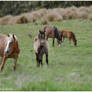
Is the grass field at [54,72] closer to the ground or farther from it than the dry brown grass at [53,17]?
farther from it

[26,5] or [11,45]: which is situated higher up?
[11,45]

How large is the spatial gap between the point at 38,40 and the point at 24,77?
225cm

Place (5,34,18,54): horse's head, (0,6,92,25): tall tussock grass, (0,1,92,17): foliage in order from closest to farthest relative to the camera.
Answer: (5,34,18,54): horse's head < (0,6,92,25): tall tussock grass < (0,1,92,17): foliage

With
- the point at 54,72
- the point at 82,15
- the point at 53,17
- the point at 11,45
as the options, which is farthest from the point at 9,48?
the point at 82,15

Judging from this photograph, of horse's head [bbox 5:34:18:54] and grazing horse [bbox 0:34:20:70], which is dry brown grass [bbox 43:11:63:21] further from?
horse's head [bbox 5:34:18:54]

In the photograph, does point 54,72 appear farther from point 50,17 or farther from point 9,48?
point 50,17

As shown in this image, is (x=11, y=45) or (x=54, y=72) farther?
(x=11, y=45)

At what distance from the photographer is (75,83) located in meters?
7.23

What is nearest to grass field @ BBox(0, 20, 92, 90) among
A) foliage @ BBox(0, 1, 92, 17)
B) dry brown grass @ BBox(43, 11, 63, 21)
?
dry brown grass @ BBox(43, 11, 63, 21)

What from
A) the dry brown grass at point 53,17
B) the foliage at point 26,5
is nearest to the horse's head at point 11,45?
the dry brown grass at point 53,17

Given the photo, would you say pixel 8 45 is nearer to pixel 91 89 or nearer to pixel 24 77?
pixel 24 77

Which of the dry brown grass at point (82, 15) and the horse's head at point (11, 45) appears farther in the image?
the dry brown grass at point (82, 15)

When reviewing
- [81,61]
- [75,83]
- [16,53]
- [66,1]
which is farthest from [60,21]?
[75,83]

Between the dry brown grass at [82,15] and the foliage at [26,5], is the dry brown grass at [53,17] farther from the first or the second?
the foliage at [26,5]
